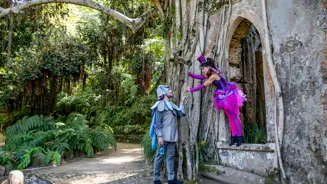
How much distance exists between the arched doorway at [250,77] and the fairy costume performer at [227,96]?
478 millimetres

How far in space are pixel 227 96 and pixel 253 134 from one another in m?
1.33

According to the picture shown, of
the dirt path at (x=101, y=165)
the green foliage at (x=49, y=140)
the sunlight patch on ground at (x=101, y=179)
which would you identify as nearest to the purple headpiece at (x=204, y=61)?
the sunlight patch on ground at (x=101, y=179)

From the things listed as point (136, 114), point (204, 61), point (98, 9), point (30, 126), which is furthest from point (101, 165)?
point (136, 114)

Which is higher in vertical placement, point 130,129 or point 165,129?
point 165,129

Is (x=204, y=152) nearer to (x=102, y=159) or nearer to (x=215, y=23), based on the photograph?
(x=215, y=23)

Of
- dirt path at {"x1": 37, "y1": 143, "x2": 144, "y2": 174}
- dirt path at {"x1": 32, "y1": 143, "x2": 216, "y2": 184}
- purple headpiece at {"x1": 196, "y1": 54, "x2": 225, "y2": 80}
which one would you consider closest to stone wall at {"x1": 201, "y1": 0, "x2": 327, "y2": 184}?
purple headpiece at {"x1": 196, "y1": 54, "x2": 225, "y2": 80}

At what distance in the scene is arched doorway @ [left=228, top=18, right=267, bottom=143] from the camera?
517cm

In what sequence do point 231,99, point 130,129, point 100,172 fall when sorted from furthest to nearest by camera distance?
1. point 130,129
2. point 100,172
3. point 231,99

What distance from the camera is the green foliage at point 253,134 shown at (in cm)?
507

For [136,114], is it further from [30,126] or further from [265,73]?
[265,73]

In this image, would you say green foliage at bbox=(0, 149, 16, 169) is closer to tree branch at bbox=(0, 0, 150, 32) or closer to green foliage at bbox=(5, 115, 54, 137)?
green foliage at bbox=(5, 115, 54, 137)

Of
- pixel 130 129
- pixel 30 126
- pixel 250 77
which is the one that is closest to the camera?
pixel 250 77

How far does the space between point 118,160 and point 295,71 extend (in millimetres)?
4597

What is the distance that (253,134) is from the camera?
17.8 feet
